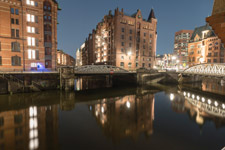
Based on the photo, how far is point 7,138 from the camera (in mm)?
8984

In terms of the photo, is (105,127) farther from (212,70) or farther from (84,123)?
(212,70)

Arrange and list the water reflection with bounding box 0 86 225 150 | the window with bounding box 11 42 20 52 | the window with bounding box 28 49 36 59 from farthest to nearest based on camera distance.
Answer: the window with bounding box 28 49 36 59 → the window with bounding box 11 42 20 52 → the water reflection with bounding box 0 86 225 150

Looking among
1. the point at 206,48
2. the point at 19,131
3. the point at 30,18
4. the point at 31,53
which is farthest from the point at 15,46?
the point at 206,48

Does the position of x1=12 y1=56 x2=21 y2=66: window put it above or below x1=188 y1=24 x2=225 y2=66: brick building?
below

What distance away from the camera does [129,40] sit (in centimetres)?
4769

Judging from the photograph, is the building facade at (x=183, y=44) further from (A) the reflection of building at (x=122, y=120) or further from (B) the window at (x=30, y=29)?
(B) the window at (x=30, y=29)

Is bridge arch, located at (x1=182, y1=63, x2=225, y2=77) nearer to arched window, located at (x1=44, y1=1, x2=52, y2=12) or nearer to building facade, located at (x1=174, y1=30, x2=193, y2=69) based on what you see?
arched window, located at (x1=44, y1=1, x2=52, y2=12)

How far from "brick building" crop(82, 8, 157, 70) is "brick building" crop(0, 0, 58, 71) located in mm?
21906

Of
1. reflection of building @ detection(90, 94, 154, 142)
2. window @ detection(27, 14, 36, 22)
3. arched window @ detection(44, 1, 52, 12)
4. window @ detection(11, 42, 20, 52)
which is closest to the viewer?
reflection of building @ detection(90, 94, 154, 142)

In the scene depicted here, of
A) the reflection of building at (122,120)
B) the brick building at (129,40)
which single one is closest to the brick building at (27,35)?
the reflection of building at (122,120)

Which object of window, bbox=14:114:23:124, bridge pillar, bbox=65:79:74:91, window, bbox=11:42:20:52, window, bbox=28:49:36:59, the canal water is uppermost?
window, bbox=11:42:20:52

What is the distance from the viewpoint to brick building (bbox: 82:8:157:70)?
45328mm

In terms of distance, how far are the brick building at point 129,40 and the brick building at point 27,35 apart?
21906 millimetres

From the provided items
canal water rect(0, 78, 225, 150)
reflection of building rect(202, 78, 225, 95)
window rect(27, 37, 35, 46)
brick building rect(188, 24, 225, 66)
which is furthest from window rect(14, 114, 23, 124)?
brick building rect(188, 24, 225, 66)
